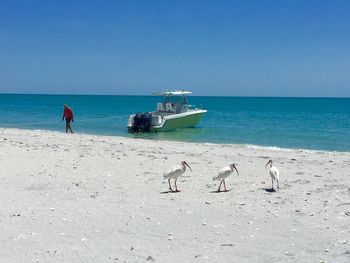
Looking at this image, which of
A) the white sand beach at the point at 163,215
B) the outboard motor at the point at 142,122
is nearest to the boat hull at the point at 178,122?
the outboard motor at the point at 142,122

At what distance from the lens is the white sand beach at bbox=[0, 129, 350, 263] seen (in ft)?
22.3

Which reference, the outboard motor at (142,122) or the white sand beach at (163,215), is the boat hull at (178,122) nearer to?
the outboard motor at (142,122)

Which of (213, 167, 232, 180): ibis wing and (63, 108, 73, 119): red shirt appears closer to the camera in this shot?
(213, 167, 232, 180): ibis wing

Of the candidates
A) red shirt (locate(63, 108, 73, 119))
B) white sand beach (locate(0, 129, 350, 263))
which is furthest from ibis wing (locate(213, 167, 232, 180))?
red shirt (locate(63, 108, 73, 119))

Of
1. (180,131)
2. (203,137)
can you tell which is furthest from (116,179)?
(180,131)

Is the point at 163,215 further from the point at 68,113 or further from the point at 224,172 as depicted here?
the point at 68,113

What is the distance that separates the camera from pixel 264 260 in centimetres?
648

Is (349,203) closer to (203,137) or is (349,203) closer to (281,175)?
(281,175)

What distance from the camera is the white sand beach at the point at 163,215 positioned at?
6.79 meters

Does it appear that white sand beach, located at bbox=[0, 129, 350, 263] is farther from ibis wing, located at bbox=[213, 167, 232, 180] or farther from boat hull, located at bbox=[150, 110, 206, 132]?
boat hull, located at bbox=[150, 110, 206, 132]

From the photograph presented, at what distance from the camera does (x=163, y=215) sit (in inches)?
346

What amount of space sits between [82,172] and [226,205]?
15.9 ft

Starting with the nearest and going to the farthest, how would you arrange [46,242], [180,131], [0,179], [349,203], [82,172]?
[46,242], [349,203], [0,179], [82,172], [180,131]

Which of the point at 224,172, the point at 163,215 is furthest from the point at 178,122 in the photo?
the point at 163,215
